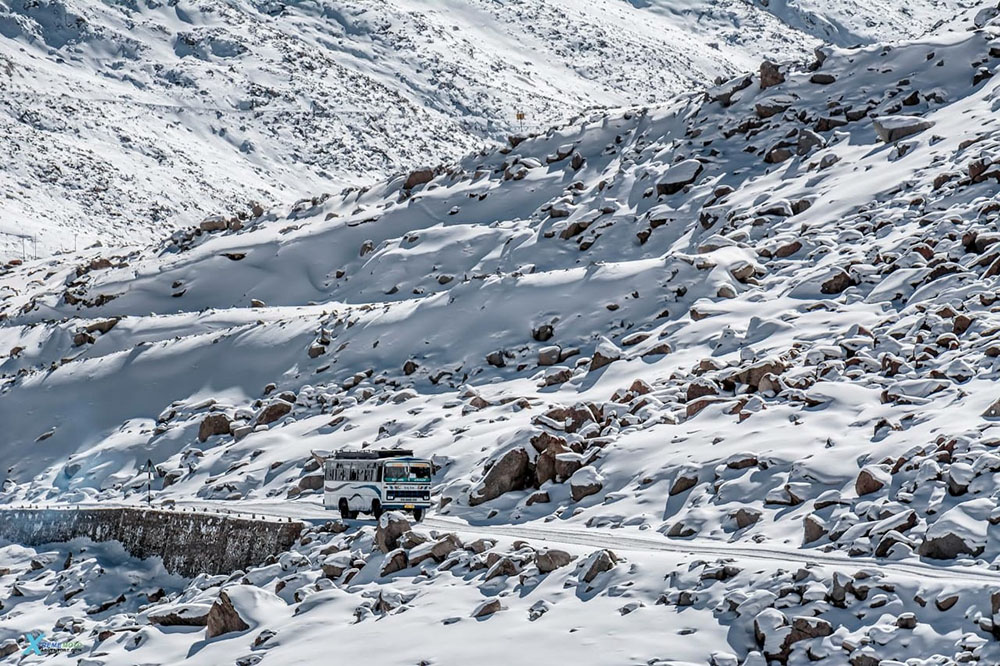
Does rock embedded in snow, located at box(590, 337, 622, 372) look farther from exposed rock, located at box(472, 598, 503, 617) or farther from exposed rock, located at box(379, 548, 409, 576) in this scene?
exposed rock, located at box(472, 598, 503, 617)

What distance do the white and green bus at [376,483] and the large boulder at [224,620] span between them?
17.5 feet

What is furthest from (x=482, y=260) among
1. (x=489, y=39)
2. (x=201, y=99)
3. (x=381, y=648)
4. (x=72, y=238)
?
(x=489, y=39)

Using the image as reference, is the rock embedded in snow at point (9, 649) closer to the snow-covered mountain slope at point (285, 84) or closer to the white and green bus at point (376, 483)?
the white and green bus at point (376, 483)

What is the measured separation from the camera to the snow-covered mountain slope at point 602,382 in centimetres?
1644

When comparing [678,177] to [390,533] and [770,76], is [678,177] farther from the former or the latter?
[390,533]

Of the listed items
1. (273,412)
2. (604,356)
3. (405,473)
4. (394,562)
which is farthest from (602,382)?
(394,562)

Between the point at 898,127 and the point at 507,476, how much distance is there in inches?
897

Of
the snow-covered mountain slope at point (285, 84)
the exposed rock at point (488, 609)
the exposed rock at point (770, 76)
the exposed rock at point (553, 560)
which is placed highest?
the exposed rock at point (770, 76)

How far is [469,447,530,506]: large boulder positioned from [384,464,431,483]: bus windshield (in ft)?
3.91

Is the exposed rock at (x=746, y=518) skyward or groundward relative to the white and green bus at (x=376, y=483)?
skyward

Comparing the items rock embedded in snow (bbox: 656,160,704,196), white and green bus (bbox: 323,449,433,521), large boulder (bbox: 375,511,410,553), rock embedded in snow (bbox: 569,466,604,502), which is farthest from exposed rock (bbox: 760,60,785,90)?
large boulder (bbox: 375,511,410,553)

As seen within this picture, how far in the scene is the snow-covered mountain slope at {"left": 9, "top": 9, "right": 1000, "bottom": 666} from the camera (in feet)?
53.9

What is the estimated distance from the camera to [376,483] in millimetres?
24344

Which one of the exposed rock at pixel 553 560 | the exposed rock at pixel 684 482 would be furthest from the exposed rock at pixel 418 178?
the exposed rock at pixel 553 560
